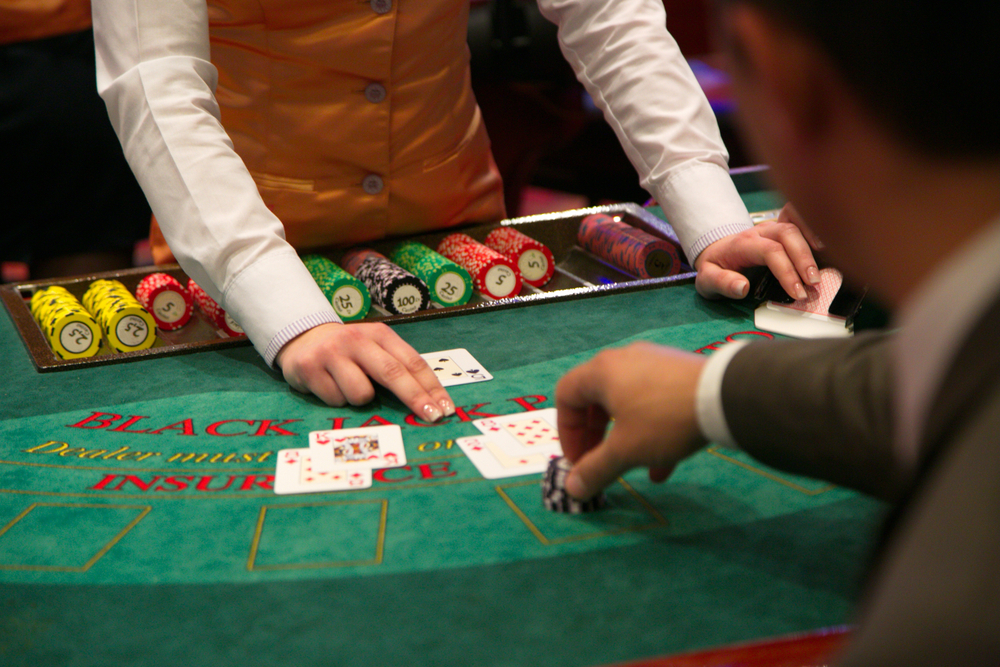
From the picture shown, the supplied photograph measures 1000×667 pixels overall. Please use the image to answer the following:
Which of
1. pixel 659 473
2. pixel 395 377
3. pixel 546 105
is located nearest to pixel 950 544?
pixel 659 473

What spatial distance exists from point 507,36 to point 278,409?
3179mm

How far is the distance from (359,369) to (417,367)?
0.29 ft

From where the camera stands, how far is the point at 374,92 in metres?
1.92

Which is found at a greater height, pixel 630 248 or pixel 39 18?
pixel 39 18

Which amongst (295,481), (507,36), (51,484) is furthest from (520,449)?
(507,36)

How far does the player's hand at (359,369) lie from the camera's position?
1.34 metres

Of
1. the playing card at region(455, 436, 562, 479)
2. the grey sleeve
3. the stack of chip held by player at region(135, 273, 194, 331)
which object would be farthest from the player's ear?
the stack of chip held by player at region(135, 273, 194, 331)

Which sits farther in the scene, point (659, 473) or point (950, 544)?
point (659, 473)

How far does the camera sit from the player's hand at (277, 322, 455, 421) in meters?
1.34

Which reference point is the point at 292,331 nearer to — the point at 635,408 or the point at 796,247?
the point at 635,408

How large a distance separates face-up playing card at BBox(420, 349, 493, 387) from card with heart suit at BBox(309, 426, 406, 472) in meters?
0.19

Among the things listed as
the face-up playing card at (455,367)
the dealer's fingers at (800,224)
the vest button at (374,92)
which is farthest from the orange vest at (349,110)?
the dealer's fingers at (800,224)

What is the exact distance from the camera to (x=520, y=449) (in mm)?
1188

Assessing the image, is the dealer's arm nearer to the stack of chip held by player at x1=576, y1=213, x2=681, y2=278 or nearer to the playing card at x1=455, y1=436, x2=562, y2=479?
the stack of chip held by player at x1=576, y1=213, x2=681, y2=278
